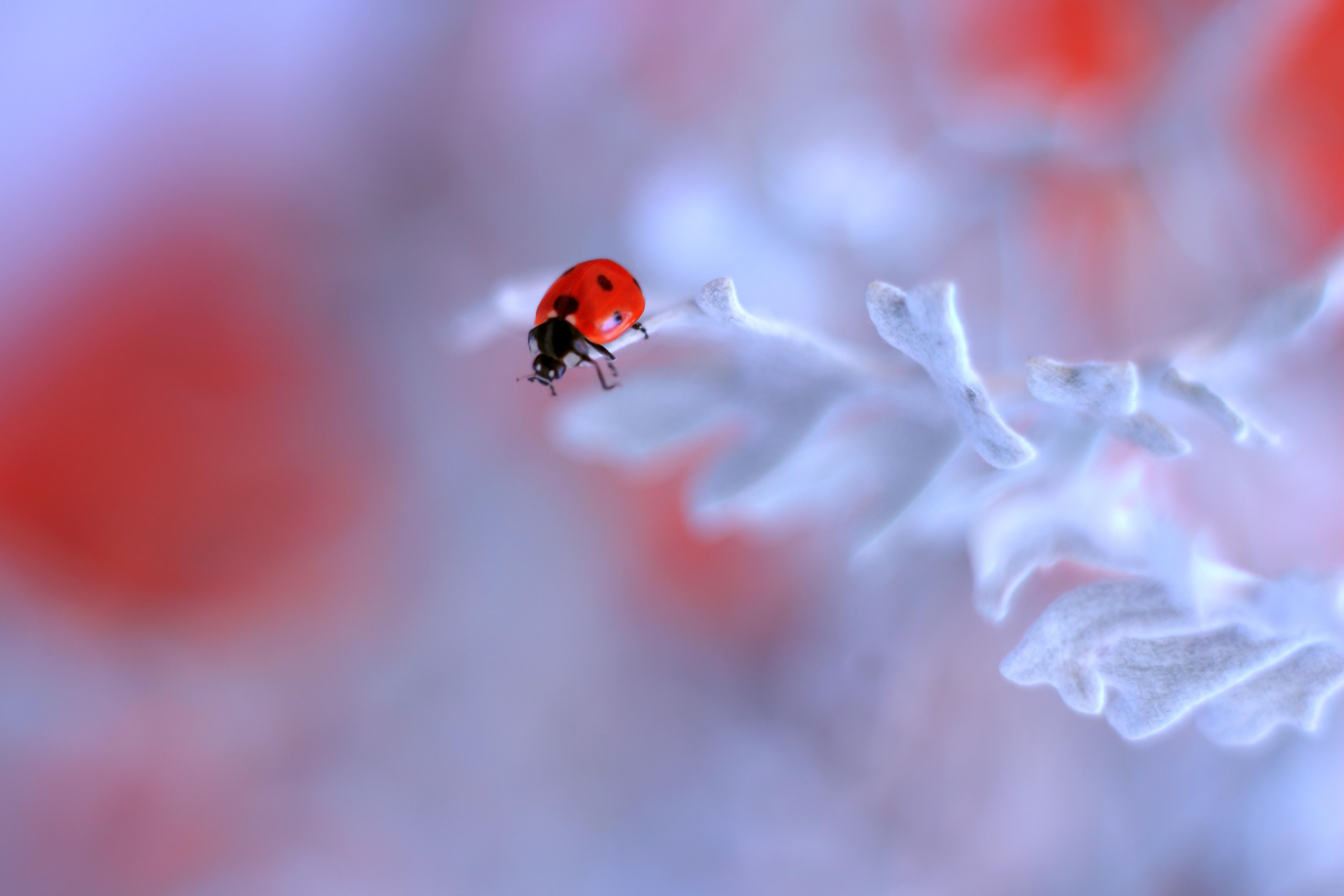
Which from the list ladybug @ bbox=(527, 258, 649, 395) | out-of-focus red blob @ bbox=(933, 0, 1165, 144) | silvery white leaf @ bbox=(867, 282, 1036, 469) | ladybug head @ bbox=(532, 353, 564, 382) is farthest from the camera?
out-of-focus red blob @ bbox=(933, 0, 1165, 144)

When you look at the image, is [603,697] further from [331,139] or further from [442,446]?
[331,139]

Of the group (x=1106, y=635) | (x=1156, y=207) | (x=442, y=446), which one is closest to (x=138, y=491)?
(x=442, y=446)

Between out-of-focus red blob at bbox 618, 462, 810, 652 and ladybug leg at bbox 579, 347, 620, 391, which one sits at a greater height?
out-of-focus red blob at bbox 618, 462, 810, 652

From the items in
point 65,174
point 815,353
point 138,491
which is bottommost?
point 815,353

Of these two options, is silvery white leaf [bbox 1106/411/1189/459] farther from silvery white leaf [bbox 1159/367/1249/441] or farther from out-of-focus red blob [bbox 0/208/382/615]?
out-of-focus red blob [bbox 0/208/382/615]

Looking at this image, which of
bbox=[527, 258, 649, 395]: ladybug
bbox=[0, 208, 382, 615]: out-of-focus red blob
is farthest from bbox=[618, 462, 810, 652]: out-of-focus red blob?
bbox=[527, 258, 649, 395]: ladybug

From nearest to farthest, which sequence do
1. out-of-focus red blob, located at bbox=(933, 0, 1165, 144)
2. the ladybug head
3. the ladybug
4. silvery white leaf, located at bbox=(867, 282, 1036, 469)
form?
silvery white leaf, located at bbox=(867, 282, 1036, 469) → the ladybug → the ladybug head → out-of-focus red blob, located at bbox=(933, 0, 1165, 144)

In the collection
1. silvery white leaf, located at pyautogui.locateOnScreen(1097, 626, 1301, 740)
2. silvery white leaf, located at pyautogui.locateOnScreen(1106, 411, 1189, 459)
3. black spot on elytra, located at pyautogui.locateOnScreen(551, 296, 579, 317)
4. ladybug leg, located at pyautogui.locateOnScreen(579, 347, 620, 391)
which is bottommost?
silvery white leaf, located at pyautogui.locateOnScreen(1097, 626, 1301, 740)
